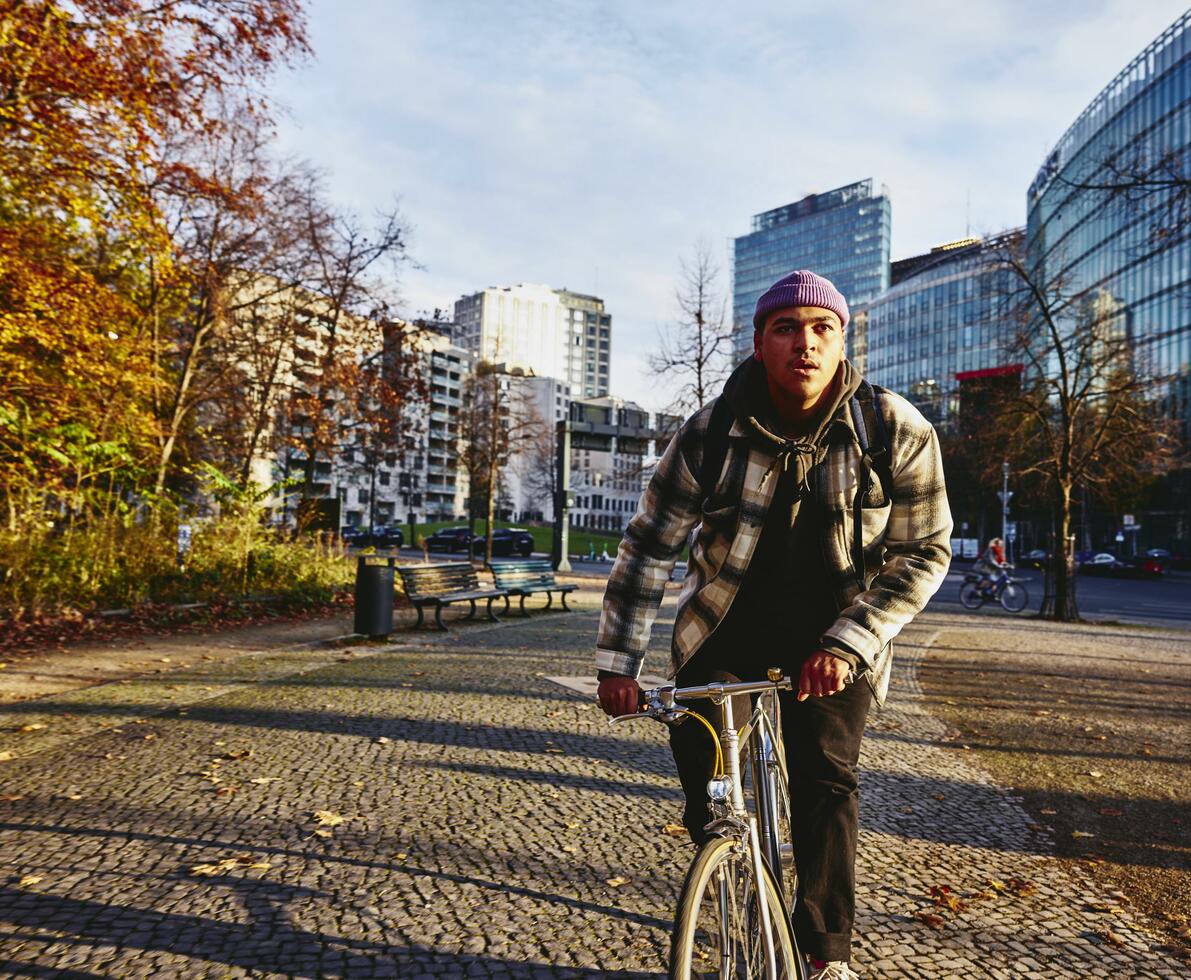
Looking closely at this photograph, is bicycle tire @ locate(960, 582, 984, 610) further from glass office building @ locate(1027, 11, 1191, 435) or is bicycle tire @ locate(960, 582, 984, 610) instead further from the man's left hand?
the man's left hand

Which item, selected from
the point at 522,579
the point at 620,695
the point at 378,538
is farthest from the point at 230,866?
the point at 378,538

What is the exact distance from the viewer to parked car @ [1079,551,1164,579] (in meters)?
42.9

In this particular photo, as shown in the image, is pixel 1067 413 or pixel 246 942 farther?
pixel 1067 413

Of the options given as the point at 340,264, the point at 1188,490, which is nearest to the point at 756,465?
the point at 340,264

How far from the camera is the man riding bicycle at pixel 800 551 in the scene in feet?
7.54

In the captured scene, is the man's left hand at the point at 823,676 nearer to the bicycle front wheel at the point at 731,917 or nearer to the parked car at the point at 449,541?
the bicycle front wheel at the point at 731,917

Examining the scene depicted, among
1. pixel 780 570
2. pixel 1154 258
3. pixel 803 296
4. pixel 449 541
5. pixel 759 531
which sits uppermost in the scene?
pixel 1154 258

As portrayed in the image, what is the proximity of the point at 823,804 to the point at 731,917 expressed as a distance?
0.46 meters

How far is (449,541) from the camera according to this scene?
50.3 metres

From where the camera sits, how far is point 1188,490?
50.8 m

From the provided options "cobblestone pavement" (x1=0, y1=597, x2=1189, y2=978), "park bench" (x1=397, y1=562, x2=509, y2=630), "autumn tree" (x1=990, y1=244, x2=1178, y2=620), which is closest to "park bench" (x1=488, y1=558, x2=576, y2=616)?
"park bench" (x1=397, y1=562, x2=509, y2=630)

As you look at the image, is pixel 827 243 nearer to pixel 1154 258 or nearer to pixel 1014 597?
pixel 1154 258

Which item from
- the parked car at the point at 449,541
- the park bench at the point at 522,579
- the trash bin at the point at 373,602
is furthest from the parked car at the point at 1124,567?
the trash bin at the point at 373,602

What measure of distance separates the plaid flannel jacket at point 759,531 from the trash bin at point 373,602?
30.1ft
